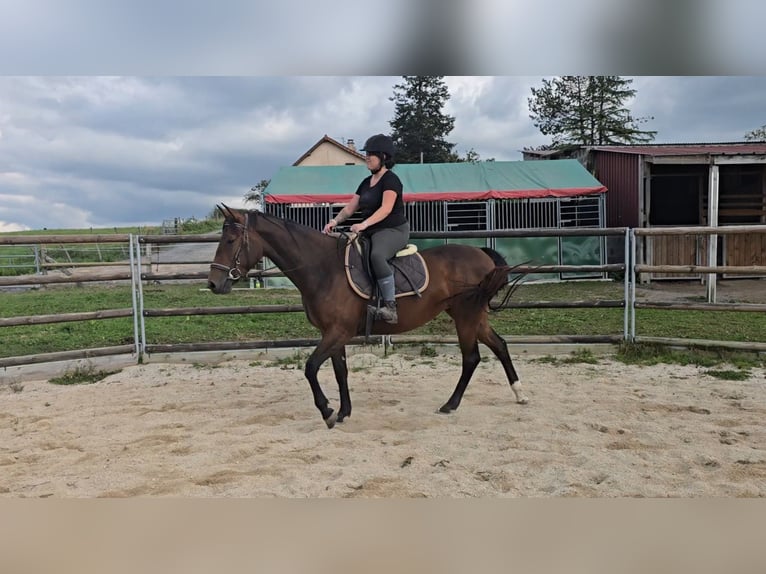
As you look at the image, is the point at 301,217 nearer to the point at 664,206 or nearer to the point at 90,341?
the point at 90,341

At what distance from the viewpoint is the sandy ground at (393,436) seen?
3.16 metres

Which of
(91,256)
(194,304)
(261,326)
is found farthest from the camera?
(91,256)

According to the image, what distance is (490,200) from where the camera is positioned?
15.4m

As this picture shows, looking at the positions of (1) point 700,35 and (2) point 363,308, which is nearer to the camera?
(1) point 700,35

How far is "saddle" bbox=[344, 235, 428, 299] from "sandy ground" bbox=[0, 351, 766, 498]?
1.05 metres

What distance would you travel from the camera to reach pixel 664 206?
15070 millimetres

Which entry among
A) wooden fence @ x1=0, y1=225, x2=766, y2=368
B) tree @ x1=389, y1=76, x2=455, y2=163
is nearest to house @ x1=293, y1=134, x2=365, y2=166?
tree @ x1=389, y1=76, x2=455, y2=163

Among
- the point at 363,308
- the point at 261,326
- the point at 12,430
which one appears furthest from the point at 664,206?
the point at 12,430

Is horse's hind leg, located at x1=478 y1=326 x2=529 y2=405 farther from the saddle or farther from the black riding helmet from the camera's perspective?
the black riding helmet

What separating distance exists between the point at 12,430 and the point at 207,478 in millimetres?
2141

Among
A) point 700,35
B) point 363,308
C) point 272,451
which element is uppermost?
point 700,35

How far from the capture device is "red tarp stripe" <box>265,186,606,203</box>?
14.6 meters

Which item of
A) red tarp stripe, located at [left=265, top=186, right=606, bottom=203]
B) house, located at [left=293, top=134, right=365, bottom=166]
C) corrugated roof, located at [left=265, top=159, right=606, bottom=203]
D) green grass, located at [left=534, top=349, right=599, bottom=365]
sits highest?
house, located at [left=293, top=134, right=365, bottom=166]

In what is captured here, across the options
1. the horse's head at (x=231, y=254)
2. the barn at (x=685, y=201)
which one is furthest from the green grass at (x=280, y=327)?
the barn at (x=685, y=201)
